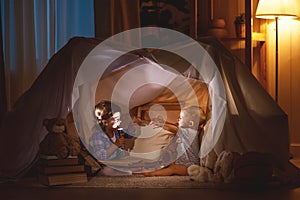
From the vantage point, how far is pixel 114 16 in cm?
444

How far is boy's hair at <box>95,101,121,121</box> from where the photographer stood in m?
3.47

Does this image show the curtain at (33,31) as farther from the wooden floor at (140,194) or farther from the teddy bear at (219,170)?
the teddy bear at (219,170)

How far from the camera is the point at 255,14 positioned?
4.29m

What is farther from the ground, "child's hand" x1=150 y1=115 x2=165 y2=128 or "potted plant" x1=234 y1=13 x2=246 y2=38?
"potted plant" x1=234 y1=13 x2=246 y2=38

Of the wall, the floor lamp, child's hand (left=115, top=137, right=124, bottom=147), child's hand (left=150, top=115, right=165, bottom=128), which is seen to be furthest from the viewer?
the wall

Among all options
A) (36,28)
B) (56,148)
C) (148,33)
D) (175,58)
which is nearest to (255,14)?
(148,33)

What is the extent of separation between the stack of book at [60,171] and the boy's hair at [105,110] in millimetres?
398

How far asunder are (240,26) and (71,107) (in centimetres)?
155

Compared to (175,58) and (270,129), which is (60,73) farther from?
(270,129)

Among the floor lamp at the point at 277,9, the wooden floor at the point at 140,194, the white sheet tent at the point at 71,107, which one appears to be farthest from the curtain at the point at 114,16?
the wooden floor at the point at 140,194

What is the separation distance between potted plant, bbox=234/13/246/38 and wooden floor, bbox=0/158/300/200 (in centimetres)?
163

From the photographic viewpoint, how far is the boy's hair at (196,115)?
11.3 feet

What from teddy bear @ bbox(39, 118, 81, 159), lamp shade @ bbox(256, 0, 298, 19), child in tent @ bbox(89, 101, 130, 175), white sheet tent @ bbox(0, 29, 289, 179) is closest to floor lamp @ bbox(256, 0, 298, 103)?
lamp shade @ bbox(256, 0, 298, 19)

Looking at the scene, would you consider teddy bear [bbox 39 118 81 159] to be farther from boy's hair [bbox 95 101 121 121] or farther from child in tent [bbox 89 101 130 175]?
boy's hair [bbox 95 101 121 121]
